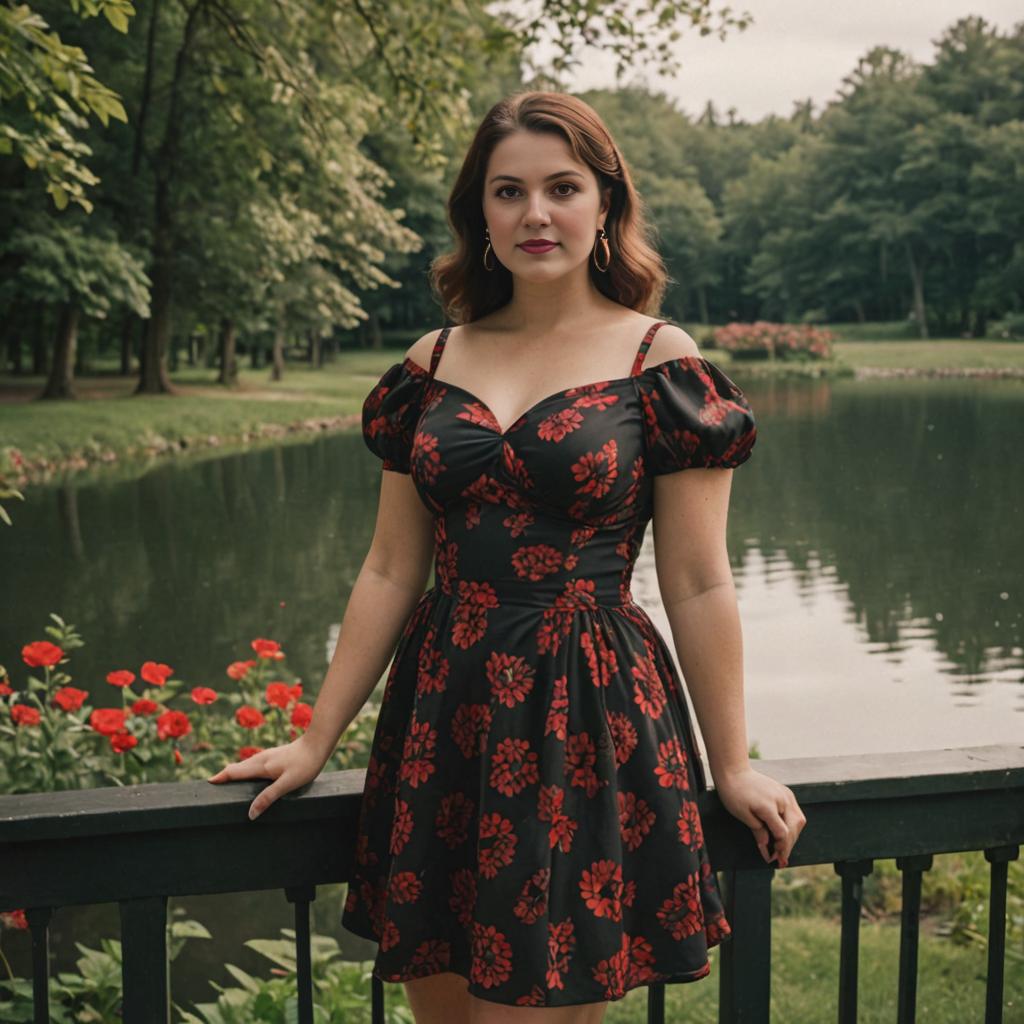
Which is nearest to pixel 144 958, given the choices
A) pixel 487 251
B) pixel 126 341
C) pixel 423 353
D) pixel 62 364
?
pixel 423 353

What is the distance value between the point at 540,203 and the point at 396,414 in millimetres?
399

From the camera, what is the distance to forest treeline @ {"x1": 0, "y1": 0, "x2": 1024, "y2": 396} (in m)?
8.58

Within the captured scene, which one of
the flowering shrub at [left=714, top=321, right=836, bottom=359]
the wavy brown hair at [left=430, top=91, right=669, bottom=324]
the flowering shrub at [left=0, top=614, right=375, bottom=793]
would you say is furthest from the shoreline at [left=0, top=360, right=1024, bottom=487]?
the wavy brown hair at [left=430, top=91, right=669, bottom=324]

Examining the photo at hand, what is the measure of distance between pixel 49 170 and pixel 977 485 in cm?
1244

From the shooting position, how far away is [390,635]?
2.01 metres

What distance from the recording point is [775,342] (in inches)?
1613

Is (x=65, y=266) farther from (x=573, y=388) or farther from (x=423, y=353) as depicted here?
(x=573, y=388)

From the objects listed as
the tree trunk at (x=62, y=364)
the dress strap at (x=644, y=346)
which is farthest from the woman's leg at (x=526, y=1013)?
the tree trunk at (x=62, y=364)

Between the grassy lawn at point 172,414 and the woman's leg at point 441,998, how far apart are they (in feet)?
38.3

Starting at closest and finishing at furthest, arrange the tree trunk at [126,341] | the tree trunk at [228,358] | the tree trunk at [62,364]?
the tree trunk at [62,364] → the tree trunk at [228,358] → the tree trunk at [126,341]

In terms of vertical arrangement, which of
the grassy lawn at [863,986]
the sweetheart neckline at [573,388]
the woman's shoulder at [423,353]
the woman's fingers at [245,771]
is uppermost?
the woman's shoulder at [423,353]

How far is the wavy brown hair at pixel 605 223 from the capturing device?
6.37 feet

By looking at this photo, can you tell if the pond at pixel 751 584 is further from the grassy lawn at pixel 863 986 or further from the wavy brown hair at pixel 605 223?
the wavy brown hair at pixel 605 223

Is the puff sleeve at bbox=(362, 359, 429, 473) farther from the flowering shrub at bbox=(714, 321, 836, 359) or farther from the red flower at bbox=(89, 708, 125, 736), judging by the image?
the flowering shrub at bbox=(714, 321, 836, 359)
